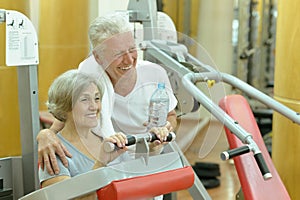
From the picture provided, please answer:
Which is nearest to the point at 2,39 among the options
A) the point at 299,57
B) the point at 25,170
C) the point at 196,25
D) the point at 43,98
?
the point at 25,170

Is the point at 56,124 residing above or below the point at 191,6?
below

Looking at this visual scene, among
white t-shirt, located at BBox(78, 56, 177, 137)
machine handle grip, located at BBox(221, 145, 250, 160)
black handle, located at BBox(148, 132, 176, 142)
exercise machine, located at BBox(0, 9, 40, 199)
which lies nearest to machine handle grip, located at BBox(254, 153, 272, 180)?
machine handle grip, located at BBox(221, 145, 250, 160)

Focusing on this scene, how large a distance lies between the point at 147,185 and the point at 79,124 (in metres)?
0.35

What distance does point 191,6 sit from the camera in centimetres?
676

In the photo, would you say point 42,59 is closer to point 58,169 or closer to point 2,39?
point 2,39

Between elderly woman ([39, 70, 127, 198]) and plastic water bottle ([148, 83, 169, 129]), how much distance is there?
160 millimetres

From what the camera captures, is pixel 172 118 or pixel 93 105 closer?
pixel 93 105

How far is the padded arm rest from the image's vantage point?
1677 mm

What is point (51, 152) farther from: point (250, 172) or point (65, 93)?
point (250, 172)

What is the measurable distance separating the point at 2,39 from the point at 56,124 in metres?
0.76

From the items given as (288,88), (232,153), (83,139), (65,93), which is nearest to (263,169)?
(232,153)

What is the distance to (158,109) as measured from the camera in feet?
6.09

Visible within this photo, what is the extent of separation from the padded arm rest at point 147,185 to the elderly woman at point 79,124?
0.39ft

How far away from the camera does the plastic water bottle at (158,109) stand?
6.05 ft
